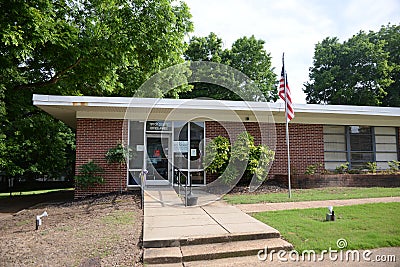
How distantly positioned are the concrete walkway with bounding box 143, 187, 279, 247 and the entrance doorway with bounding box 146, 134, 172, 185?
3.15 m

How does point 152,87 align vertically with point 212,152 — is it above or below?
above

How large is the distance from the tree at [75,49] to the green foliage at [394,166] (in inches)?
384

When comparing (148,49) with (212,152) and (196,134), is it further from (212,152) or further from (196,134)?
(212,152)

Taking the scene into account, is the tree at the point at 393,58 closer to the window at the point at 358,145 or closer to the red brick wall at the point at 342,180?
the window at the point at 358,145

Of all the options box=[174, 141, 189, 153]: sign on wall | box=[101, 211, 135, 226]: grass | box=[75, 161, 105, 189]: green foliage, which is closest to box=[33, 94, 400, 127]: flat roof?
box=[174, 141, 189, 153]: sign on wall

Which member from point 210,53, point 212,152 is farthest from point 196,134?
point 210,53

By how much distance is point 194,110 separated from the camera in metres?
11.1

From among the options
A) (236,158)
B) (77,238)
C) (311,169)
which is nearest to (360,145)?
(311,169)

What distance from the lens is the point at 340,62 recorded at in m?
31.0

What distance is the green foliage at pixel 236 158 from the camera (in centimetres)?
1080

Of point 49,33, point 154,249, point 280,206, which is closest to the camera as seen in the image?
point 154,249

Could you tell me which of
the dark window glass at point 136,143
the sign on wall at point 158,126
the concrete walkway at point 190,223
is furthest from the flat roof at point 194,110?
the concrete walkway at point 190,223

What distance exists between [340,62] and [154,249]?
31.4 meters

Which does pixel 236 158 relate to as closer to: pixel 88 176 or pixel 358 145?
pixel 88 176
